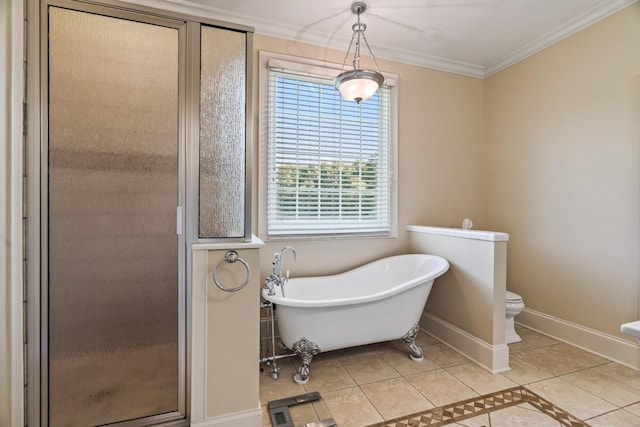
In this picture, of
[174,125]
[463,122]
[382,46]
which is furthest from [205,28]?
[463,122]

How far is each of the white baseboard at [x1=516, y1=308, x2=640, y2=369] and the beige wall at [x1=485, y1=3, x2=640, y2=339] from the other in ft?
0.18

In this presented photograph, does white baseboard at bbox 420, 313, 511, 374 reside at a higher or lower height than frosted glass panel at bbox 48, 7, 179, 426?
lower

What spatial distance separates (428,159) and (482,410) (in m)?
2.21

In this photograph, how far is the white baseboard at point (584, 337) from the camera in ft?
7.20

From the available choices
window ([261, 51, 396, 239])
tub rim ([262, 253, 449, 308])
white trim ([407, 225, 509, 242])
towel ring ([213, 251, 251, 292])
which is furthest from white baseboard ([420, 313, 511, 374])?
towel ring ([213, 251, 251, 292])

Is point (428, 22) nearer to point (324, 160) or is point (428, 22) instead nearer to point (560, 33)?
point (560, 33)

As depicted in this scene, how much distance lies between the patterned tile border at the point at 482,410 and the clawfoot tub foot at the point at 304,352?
1.87ft

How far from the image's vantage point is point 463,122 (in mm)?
3318

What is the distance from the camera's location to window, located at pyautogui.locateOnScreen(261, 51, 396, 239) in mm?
2631

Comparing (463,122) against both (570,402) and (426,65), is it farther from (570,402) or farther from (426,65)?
(570,402)

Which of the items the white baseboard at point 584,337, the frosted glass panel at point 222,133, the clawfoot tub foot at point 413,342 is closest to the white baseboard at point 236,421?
the frosted glass panel at point 222,133

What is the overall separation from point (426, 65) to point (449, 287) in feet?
7.21

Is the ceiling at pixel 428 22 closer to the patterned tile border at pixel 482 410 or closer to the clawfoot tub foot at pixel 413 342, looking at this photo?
the clawfoot tub foot at pixel 413 342

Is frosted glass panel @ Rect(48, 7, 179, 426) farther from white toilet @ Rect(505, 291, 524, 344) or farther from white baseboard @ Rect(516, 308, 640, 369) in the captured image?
white baseboard @ Rect(516, 308, 640, 369)
